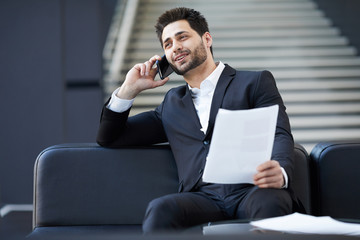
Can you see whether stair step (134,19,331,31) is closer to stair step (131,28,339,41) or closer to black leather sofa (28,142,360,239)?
stair step (131,28,339,41)

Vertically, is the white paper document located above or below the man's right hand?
below

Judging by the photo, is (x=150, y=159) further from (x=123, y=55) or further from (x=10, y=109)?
(x=123, y=55)

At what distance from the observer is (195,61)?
216cm

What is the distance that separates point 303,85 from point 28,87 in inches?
109

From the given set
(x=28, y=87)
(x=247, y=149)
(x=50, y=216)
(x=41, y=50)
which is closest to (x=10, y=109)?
(x=28, y=87)

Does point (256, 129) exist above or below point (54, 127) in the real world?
above

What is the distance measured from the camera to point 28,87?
456 cm

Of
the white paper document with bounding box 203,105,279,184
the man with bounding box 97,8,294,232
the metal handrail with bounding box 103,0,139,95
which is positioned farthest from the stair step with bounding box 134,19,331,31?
the white paper document with bounding box 203,105,279,184

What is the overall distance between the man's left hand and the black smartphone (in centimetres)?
81

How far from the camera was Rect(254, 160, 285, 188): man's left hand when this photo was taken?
5.11ft

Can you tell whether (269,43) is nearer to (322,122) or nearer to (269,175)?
(322,122)

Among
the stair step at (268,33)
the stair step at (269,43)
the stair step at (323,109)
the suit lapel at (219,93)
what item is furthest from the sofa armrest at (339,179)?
the stair step at (268,33)

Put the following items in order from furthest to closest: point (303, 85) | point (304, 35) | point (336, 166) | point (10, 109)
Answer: point (304, 35) < point (303, 85) < point (10, 109) < point (336, 166)

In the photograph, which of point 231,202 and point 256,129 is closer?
point 256,129
